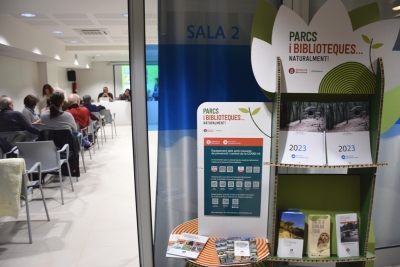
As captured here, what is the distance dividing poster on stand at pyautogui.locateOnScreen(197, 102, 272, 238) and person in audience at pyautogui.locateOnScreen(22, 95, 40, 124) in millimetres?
3961

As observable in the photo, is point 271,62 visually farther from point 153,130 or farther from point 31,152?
point 31,152

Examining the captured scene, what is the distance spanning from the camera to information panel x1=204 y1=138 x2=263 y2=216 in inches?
70.1

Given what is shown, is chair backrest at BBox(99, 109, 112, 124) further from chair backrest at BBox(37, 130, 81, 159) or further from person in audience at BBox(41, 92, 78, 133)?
chair backrest at BBox(37, 130, 81, 159)

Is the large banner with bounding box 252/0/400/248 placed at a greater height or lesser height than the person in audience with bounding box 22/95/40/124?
greater

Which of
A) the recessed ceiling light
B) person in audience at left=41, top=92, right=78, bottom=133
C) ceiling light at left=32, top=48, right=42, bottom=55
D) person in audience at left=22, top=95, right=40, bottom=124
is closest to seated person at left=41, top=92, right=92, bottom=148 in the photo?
person in audience at left=41, top=92, right=78, bottom=133

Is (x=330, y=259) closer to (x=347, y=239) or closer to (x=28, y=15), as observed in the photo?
(x=347, y=239)

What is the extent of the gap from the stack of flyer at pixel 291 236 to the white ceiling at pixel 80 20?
1401 mm

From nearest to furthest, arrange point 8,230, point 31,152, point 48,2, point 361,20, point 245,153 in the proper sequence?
point 361,20, point 245,153, point 8,230, point 31,152, point 48,2

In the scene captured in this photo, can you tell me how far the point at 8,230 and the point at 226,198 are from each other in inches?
102

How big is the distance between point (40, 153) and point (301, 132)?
3.09 m

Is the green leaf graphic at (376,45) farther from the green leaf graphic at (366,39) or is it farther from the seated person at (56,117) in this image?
the seated person at (56,117)

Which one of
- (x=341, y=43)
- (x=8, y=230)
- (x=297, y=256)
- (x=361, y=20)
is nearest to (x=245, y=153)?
(x=297, y=256)

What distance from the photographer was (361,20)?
62.6 inches

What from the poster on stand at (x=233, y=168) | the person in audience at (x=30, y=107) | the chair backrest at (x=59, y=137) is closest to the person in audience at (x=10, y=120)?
the chair backrest at (x=59, y=137)
